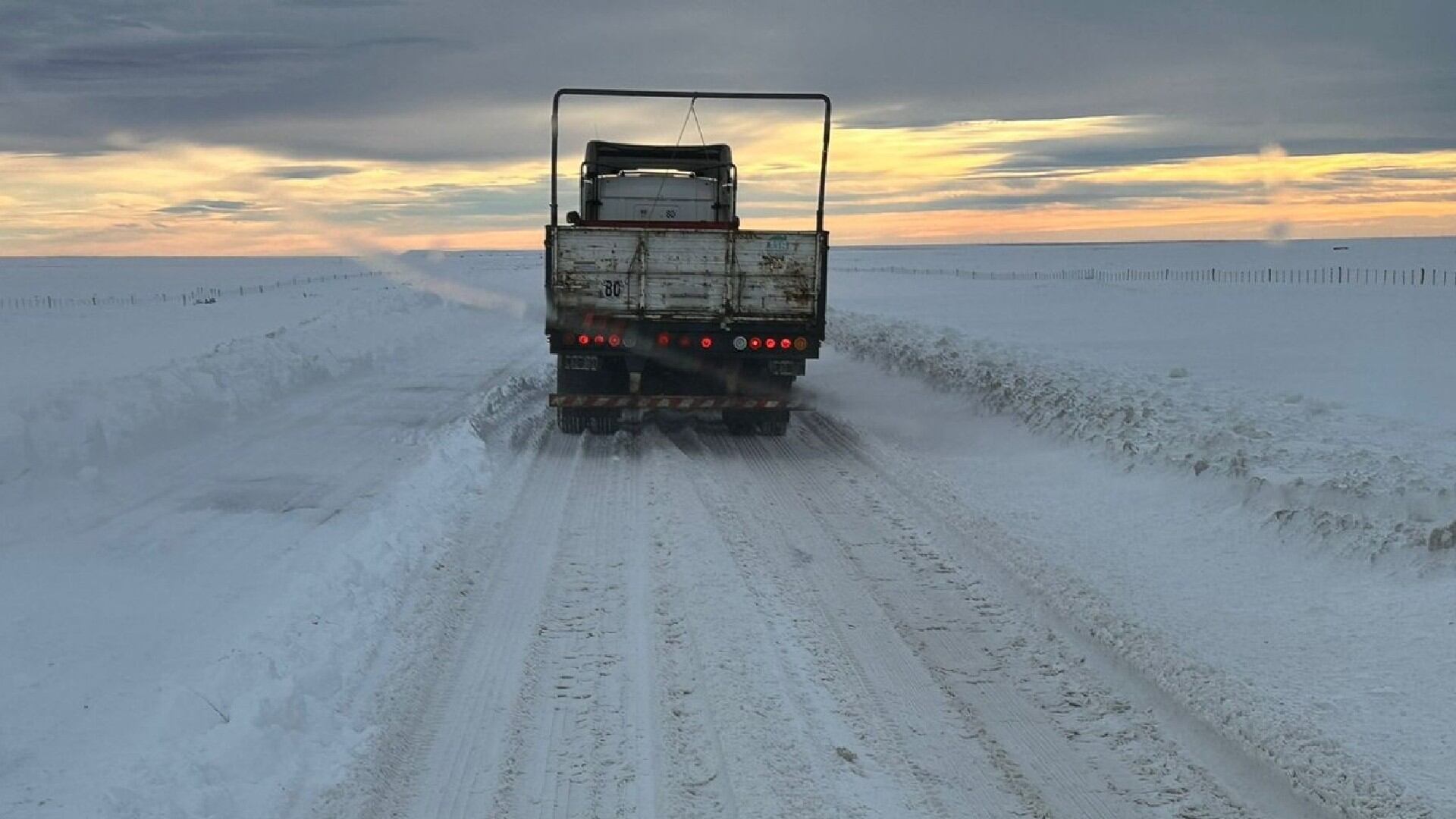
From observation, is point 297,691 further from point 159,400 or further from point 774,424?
point 159,400

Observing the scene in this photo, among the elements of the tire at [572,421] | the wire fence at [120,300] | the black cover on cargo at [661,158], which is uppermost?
the black cover on cargo at [661,158]

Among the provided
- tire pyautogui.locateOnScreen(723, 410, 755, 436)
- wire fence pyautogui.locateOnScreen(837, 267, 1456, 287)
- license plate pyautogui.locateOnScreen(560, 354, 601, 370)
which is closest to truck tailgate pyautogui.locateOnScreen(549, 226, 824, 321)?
license plate pyautogui.locateOnScreen(560, 354, 601, 370)

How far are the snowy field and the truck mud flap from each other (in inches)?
17.2

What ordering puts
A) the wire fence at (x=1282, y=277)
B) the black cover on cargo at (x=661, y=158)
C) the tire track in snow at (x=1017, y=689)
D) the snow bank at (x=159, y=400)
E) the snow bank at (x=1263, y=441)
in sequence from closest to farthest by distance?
the tire track in snow at (x=1017, y=689), the snow bank at (x=1263, y=441), the snow bank at (x=159, y=400), the black cover on cargo at (x=661, y=158), the wire fence at (x=1282, y=277)

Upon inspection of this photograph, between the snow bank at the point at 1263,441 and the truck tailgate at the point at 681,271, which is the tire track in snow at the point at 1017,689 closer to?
the snow bank at the point at 1263,441

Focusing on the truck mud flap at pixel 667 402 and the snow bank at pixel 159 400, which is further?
the truck mud flap at pixel 667 402

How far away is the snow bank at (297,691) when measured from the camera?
15.0ft

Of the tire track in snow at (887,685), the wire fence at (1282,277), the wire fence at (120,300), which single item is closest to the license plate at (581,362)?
the tire track in snow at (887,685)

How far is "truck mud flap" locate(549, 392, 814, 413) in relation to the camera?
44.5 feet

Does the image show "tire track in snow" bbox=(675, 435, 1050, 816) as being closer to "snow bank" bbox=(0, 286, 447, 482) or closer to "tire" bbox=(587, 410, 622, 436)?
"tire" bbox=(587, 410, 622, 436)

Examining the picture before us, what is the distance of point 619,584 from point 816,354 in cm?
660

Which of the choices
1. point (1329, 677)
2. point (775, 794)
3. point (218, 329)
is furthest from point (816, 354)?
point (218, 329)

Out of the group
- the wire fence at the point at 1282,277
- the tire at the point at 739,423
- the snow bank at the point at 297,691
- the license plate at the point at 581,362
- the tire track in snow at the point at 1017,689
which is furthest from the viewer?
the wire fence at the point at 1282,277

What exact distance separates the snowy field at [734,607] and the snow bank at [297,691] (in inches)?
0.8
